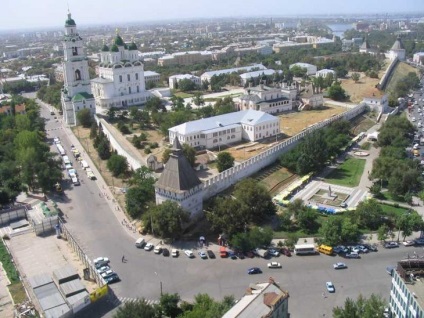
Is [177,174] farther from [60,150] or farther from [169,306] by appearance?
[60,150]

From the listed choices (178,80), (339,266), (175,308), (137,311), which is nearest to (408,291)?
(339,266)

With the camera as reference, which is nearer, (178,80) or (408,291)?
(408,291)

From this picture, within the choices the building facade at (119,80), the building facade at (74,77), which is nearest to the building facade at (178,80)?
the building facade at (119,80)

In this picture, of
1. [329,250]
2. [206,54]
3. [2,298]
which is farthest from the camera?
[206,54]

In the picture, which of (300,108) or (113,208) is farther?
(300,108)

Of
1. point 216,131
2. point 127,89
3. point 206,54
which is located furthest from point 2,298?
point 206,54

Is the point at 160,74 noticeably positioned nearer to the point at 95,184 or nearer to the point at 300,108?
the point at 300,108
